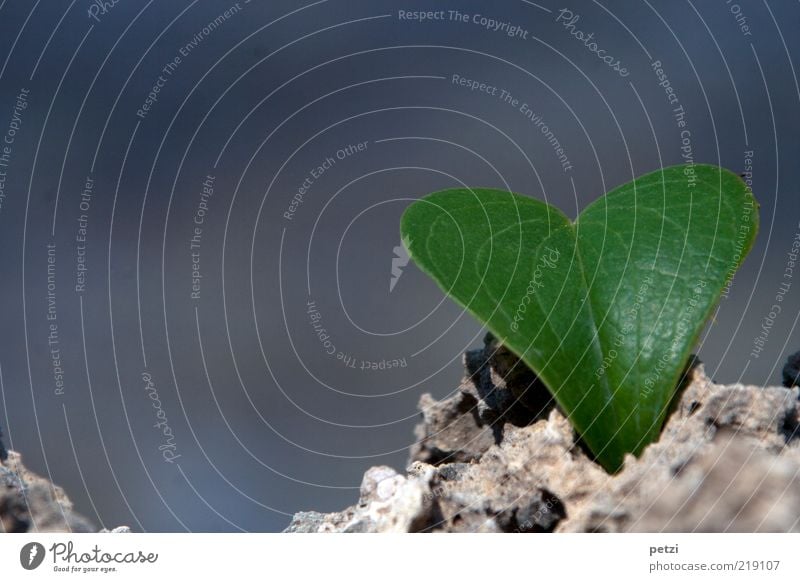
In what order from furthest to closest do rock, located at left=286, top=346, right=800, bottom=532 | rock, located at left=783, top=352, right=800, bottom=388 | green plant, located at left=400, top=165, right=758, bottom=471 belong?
1. rock, located at left=783, top=352, right=800, bottom=388
2. green plant, located at left=400, top=165, right=758, bottom=471
3. rock, located at left=286, top=346, right=800, bottom=532

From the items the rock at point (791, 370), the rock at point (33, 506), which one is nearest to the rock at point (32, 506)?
the rock at point (33, 506)

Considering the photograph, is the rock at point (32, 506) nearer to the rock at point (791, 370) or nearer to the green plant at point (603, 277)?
the green plant at point (603, 277)

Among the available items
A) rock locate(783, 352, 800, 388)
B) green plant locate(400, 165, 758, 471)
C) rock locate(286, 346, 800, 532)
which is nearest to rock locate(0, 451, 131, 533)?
rock locate(286, 346, 800, 532)

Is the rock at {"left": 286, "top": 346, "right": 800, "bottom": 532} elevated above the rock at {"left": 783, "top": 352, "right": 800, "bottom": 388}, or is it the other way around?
the rock at {"left": 783, "top": 352, "right": 800, "bottom": 388}

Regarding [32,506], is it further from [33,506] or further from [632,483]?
[632,483]

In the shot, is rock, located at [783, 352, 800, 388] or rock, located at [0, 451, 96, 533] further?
rock, located at [783, 352, 800, 388]

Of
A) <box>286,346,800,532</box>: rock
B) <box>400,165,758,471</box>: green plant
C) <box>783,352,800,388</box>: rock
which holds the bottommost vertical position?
<box>286,346,800,532</box>: rock

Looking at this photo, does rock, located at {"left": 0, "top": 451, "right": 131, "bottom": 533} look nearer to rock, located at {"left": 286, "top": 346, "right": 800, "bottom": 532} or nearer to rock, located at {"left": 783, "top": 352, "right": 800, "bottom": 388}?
rock, located at {"left": 286, "top": 346, "right": 800, "bottom": 532}
